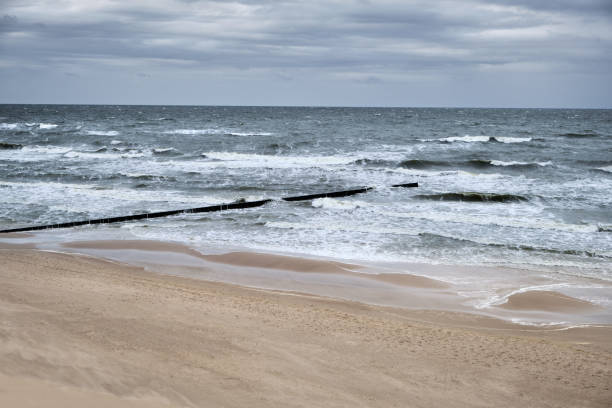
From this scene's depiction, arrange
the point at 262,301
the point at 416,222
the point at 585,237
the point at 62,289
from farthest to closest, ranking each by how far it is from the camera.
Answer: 1. the point at 416,222
2. the point at 585,237
3. the point at 262,301
4. the point at 62,289

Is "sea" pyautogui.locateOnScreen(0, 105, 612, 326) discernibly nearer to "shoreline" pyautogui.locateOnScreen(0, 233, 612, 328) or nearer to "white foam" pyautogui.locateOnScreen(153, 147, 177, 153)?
"white foam" pyautogui.locateOnScreen(153, 147, 177, 153)

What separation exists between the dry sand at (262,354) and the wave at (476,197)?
1294 cm

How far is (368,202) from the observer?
21031mm

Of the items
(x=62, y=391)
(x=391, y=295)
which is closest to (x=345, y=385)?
(x=62, y=391)

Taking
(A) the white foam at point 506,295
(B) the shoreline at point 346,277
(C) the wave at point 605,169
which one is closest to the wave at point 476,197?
(B) the shoreline at point 346,277

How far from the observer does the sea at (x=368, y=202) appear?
13.9m

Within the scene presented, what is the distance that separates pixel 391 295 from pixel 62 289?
5637 millimetres

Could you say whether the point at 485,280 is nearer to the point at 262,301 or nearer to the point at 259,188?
the point at 262,301

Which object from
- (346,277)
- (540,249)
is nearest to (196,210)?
(346,277)

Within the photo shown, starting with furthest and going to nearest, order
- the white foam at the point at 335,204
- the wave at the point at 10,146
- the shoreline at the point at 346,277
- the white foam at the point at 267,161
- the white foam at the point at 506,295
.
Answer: the wave at the point at 10,146 < the white foam at the point at 267,161 < the white foam at the point at 335,204 < the white foam at the point at 506,295 < the shoreline at the point at 346,277

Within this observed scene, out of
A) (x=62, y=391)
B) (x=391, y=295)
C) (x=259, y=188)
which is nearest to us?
(x=62, y=391)

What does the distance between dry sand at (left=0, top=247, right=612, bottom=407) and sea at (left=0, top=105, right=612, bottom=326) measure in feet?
9.91

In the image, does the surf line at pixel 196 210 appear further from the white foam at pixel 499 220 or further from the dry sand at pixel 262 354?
the dry sand at pixel 262 354

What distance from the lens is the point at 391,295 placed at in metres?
11.0
